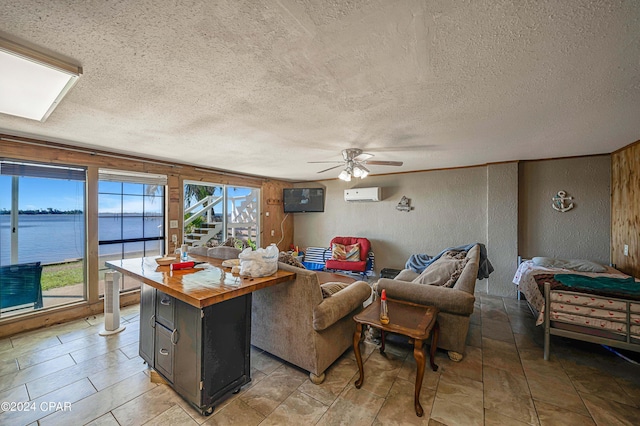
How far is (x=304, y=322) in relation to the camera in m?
2.04

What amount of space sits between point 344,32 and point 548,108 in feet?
6.28

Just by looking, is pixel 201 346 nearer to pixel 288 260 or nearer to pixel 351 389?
pixel 288 260

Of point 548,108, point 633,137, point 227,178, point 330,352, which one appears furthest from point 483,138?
point 227,178

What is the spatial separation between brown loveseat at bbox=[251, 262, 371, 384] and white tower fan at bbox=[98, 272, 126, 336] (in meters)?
1.77

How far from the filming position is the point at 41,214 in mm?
3111

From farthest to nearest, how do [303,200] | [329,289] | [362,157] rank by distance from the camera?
[303,200]
[362,157]
[329,289]

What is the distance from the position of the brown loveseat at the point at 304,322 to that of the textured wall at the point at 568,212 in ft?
11.6

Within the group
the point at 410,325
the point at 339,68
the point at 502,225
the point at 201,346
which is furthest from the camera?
the point at 502,225

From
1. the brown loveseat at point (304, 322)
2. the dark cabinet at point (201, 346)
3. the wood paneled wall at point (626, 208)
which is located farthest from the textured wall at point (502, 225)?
the dark cabinet at point (201, 346)

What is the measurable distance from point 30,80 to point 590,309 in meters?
4.59

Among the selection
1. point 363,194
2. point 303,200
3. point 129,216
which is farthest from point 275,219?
point 129,216

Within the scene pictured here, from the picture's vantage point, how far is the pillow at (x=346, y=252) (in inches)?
203

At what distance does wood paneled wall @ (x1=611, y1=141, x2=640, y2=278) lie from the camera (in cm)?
294

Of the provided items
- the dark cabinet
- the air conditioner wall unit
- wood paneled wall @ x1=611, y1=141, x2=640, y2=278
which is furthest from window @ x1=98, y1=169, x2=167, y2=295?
wood paneled wall @ x1=611, y1=141, x2=640, y2=278
